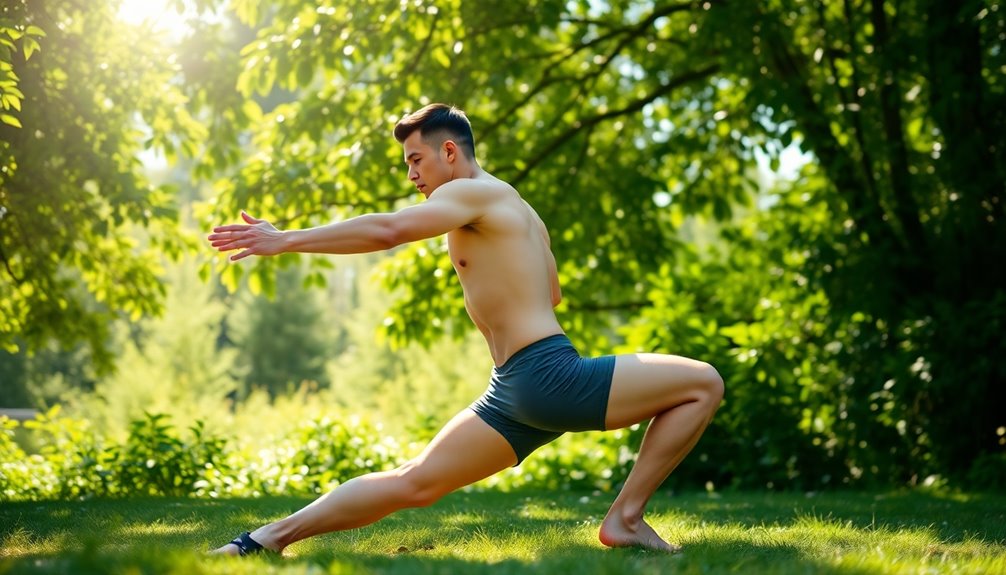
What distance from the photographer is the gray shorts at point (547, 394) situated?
3969mm

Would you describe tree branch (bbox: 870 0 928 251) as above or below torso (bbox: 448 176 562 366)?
above

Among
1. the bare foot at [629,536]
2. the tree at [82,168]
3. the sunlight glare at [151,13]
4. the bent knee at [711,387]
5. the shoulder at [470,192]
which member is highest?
the sunlight glare at [151,13]

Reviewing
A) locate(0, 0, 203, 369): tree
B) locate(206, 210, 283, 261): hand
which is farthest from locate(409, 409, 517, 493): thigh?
locate(0, 0, 203, 369): tree

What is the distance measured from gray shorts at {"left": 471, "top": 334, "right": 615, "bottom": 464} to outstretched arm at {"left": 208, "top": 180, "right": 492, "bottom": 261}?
0.63 meters

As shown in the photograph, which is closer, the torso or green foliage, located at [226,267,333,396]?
the torso

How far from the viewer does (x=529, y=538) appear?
4547mm

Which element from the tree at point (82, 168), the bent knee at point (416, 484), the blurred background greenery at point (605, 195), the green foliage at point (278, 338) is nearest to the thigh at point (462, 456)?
the bent knee at point (416, 484)


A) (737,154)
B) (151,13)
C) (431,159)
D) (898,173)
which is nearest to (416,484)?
(431,159)

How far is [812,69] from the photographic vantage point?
10.3 metres

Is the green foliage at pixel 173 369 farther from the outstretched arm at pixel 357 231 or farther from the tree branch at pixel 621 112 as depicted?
the outstretched arm at pixel 357 231

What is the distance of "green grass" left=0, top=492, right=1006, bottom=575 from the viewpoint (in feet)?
10.6

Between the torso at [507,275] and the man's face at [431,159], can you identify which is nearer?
the torso at [507,275]

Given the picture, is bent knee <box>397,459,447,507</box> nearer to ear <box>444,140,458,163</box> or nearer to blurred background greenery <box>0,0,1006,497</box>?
ear <box>444,140,458,163</box>

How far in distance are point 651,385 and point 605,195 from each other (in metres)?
8.09
